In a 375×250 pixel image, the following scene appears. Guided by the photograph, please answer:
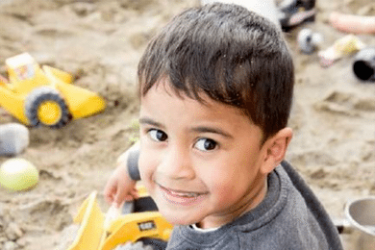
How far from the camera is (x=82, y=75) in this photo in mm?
2248

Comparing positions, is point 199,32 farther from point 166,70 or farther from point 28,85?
point 28,85

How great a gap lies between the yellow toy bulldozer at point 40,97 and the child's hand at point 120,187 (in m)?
0.72

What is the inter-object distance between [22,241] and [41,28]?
4.25ft

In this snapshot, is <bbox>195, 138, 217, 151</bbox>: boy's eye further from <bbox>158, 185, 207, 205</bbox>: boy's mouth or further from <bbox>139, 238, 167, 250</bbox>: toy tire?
<bbox>139, 238, 167, 250</bbox>: toy tire

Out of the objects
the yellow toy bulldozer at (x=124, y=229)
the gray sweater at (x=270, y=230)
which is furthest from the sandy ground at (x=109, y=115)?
the gray sweater at (x=270, y=230)

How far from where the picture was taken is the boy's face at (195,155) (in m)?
0.79

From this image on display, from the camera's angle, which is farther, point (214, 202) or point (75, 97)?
point (75, 97)

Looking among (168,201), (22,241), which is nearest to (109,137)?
(22,241)

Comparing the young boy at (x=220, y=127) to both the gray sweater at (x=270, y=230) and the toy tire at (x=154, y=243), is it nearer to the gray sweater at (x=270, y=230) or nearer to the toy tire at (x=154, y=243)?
the gray sweater at (x=270, y=230)

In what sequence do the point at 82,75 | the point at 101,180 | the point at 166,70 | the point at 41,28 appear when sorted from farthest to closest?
the point at 41,28 → the point at 82,75 → the point at 101,180 → the point at 166,70

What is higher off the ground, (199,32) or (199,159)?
(199,32)

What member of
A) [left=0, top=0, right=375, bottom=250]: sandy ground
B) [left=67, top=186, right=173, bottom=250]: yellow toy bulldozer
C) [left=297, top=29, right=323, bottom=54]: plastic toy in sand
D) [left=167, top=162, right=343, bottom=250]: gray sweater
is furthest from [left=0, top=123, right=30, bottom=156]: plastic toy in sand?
[left=297, top=29, right=323, bottom=54]: plastic toy in sand

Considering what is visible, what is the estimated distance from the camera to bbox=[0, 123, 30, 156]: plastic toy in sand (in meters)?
1.86

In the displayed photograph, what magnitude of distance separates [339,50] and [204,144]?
1.65m
